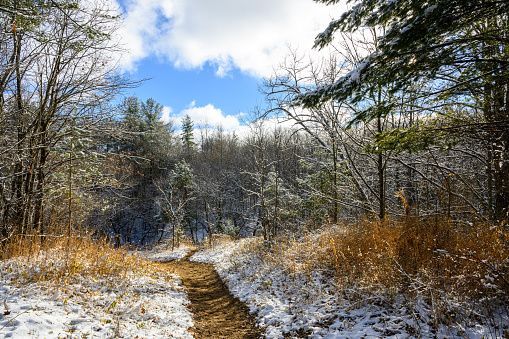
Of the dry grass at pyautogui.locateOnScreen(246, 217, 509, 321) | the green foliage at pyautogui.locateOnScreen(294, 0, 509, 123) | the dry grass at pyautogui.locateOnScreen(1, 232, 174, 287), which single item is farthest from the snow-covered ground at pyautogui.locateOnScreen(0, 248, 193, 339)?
the green foliage at pyautogui.locateOnScreen(294, 0, 509, 123)

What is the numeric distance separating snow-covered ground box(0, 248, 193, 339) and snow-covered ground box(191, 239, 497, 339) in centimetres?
163

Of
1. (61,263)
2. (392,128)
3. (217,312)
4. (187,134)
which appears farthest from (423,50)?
(187,134)

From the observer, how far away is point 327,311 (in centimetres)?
418

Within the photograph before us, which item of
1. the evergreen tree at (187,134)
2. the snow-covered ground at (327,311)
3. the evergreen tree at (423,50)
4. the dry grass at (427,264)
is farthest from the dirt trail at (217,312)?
the evergreen tree at (187,134)

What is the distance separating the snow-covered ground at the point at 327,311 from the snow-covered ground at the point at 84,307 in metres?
1.63

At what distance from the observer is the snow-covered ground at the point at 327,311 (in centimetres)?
317

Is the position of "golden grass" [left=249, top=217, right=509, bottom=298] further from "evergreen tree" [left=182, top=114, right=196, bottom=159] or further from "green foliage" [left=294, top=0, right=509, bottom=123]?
"evergreen tree" [left=182, top=114, right=196, bottom=159]

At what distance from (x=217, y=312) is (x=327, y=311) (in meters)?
2.60

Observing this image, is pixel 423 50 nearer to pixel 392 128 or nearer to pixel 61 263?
pixel 392 128

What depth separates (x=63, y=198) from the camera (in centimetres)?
1066

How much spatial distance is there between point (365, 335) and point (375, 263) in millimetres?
1438

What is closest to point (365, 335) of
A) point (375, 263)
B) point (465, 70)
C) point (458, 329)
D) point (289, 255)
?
point (458, 329)

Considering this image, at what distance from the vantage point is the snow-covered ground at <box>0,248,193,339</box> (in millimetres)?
3170

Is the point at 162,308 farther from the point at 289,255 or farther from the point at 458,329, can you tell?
the point at 458,329
